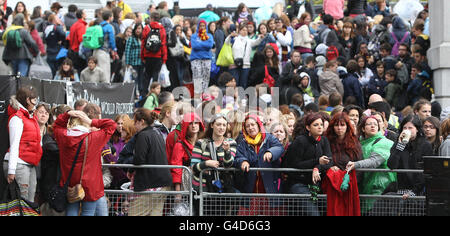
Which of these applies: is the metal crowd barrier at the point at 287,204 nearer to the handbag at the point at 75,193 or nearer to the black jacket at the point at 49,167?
A: the handbag at the point at 75,193

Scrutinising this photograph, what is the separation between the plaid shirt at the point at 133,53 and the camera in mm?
18195

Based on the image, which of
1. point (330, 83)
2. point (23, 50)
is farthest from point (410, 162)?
point (23, 50)

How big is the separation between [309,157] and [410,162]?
137 cm

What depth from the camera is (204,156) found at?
10.0 m

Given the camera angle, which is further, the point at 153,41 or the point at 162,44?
the point at 162,44

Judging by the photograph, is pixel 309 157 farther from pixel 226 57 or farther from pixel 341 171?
pixel 226 57

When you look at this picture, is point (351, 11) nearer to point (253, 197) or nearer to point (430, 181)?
point (253, 197)

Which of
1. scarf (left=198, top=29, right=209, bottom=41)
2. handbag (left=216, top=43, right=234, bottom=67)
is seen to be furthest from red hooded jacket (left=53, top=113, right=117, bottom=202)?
scarf (left=198, top=29, right=209, bottom=41)

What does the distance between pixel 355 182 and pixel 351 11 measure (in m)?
13.9

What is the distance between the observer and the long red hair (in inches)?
386

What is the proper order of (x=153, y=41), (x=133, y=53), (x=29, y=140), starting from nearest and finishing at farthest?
(x=29, y=140) → (x=153, y=41) → (x=133, y=53)

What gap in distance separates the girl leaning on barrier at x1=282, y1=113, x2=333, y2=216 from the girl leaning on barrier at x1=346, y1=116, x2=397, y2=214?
0.40 meters

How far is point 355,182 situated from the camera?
962 centimetres
